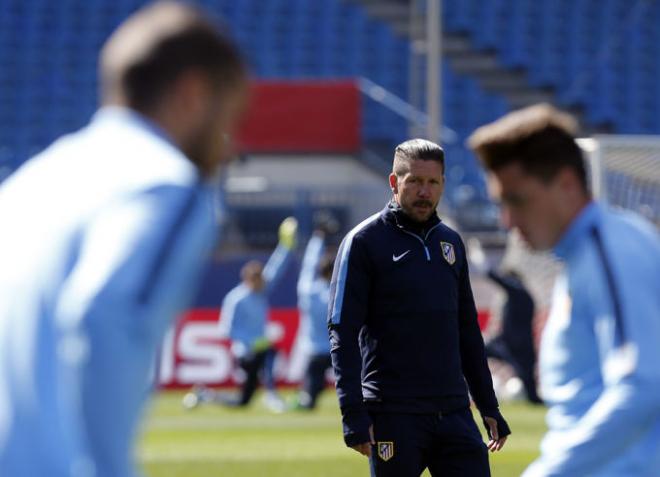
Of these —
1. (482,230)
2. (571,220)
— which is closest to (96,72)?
(482,230)

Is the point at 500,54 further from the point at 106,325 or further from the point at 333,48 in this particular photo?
the point at 106,325

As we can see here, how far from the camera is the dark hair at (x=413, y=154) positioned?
717cm

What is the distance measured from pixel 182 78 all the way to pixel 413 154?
4290mm

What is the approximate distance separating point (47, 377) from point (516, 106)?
3183cm

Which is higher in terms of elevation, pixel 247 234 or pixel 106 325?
pixel 106 325

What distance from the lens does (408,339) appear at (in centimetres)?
705

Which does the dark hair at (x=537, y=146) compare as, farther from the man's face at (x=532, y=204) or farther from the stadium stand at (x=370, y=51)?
the stadium stand at (x=370, y=51)

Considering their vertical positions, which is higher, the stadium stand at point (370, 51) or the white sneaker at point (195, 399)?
the stadium stand at point (370, 51)

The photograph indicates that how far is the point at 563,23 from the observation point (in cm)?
3556

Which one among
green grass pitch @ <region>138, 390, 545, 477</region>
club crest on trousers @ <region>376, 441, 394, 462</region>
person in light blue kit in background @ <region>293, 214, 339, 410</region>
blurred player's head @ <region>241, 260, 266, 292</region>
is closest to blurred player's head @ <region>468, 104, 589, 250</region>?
club crest on trousers @ <region>376, 441, 394, 462</region>

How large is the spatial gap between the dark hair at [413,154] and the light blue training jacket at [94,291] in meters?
4.21

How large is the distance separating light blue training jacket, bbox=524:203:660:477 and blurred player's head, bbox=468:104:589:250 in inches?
1.8

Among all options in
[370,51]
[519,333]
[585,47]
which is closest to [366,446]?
[519,333]

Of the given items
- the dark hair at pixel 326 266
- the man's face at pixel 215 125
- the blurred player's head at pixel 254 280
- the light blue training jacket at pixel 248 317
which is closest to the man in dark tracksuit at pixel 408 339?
the man's face at pixel 215 125
